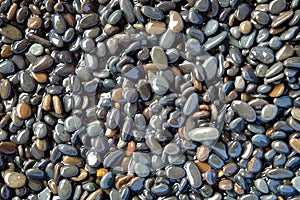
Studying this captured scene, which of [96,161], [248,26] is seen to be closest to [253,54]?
A: [248,26]

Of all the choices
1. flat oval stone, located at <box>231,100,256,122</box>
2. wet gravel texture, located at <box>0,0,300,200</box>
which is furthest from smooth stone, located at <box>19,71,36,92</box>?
flat oval stone, located at <box>231,100,256,122</box>

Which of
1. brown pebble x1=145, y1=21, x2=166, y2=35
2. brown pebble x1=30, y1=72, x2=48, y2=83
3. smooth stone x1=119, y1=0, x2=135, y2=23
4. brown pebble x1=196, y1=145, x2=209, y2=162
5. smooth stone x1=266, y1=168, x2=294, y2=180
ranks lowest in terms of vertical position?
smooth stone x1=266, y1=168, x2=294, y2=180

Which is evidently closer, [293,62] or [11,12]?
[293,62]

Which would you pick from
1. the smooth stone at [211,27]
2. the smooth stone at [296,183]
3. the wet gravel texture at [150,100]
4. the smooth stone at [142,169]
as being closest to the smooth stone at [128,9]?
the wet gravel texture at [150,100]

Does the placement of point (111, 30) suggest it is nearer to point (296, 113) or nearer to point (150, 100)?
point (150, 100)

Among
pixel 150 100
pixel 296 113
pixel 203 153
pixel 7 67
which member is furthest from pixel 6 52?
pixel 296 113

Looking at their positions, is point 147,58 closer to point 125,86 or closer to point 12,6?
point 125,86

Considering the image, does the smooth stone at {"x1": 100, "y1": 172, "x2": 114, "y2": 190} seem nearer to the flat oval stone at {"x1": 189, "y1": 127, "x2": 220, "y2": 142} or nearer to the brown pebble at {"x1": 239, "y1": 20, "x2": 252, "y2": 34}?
the flat oval stone at {"x1": 189, "y1": 127, "x2": 220, "y2": 142}
